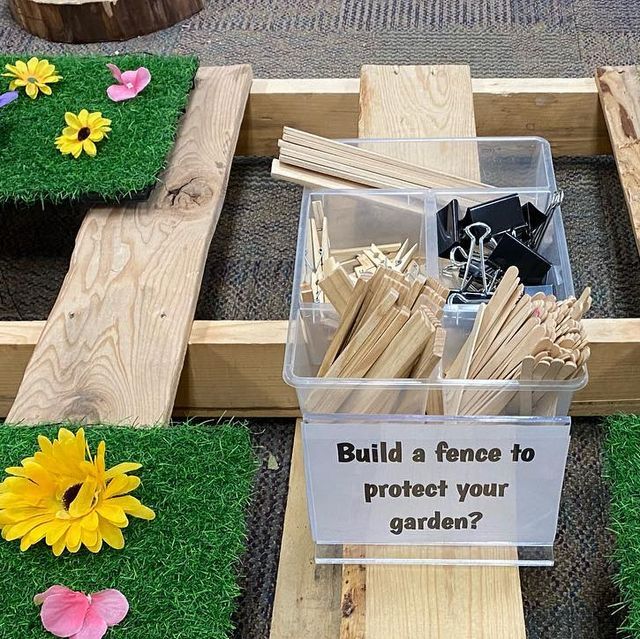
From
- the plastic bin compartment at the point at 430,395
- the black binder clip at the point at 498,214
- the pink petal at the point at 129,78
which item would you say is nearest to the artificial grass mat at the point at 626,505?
the plastic bin compartment at the point at 430,395

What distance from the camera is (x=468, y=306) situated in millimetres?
891

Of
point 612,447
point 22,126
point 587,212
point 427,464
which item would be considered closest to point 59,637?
point 427,464

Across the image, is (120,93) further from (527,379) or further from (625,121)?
(527,379)

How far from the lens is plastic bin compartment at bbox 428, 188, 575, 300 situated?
98 cm

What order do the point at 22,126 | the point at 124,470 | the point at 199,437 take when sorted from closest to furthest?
the point at 124,470 → the point at 199,437 → the point at 22,126

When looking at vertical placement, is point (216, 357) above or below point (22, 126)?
below

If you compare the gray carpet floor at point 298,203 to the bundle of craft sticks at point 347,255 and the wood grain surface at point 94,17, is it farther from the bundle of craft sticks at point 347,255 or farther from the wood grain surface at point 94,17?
the bundle of craft sticks at point 347,255

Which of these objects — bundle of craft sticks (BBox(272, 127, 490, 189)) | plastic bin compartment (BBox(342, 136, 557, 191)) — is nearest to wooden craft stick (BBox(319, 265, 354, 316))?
bundle of craft sticks (BBox(272, 127, 490, 189))

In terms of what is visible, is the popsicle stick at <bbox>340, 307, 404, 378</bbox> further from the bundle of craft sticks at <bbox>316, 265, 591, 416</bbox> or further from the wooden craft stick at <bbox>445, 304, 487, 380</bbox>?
the wooden craft stick at <bbox>445, 304, 487, 380</bbox>

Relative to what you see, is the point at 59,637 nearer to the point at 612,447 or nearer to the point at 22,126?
the point at 612,447

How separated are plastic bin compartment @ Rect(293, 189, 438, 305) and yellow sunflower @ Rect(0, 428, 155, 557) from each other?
1.29 ft

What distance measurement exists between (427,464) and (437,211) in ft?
1.52

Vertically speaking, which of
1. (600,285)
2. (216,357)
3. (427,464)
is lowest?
(600,285)

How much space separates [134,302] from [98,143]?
1.46 ft
